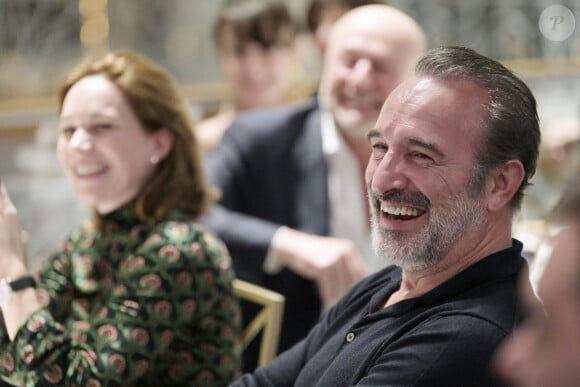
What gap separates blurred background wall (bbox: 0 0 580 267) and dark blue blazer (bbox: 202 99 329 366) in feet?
8.57

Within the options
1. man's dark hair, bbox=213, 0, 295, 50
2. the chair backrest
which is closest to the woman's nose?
the chair backrest

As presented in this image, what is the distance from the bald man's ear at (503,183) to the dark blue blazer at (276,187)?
45.4 inches

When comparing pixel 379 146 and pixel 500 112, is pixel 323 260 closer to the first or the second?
pixel 379 146

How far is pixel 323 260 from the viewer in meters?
2.39

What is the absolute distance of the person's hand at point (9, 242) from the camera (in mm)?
1945

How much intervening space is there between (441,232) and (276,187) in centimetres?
134

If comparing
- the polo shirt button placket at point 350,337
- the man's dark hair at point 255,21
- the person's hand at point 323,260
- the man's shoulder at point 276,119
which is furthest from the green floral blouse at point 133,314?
the man's dark hair at point 255,21

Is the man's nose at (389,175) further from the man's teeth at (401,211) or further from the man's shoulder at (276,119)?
the man's shoulder at (276,119)

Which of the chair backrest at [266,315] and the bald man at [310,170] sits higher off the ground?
the bald man at [310,170]

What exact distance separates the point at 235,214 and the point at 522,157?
1.30 m

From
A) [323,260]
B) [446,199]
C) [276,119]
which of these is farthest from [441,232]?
[276,119]

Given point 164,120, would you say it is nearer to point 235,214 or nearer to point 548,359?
point 235,214

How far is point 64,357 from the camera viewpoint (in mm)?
Result: 1908

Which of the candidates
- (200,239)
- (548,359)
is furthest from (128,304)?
(548,359)
